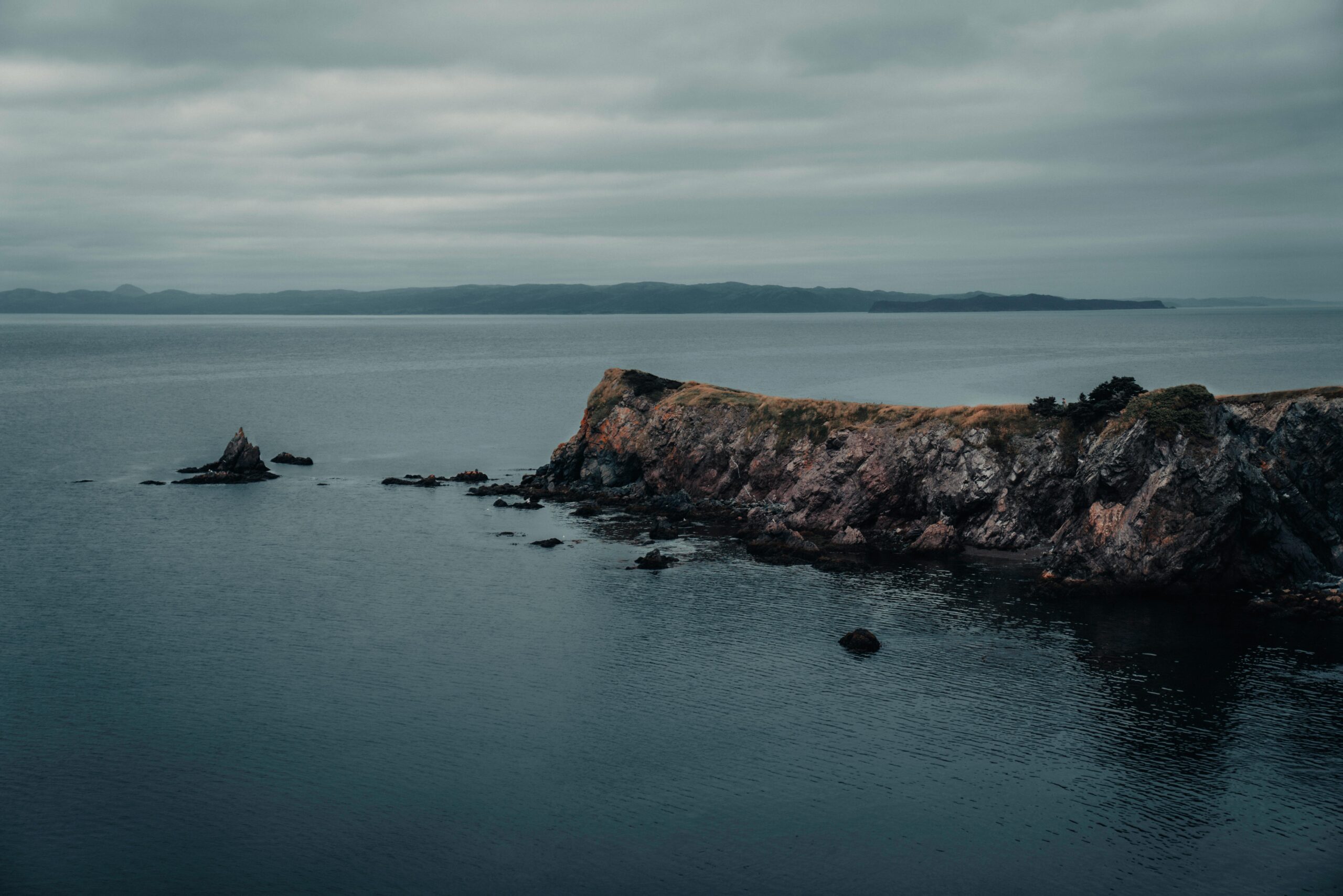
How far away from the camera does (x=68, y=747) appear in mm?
45000

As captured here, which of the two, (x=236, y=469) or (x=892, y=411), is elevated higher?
(x=892, y=411)

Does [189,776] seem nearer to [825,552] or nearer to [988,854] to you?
[988,854]

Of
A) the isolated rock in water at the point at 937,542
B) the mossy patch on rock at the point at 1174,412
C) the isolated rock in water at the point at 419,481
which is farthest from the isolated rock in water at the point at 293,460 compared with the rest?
Answer: the mossy patch on rock at the point at 1174,412

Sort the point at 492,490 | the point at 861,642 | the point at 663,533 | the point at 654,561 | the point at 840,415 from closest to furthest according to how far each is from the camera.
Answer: the point at 861,642 → the point at 654,561 → the point at 663,533 → the point at 840,415 → the point at 492,490

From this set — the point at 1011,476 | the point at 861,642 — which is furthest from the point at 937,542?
the point at 861,642

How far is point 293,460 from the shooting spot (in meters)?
124

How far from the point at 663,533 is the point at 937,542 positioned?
2347 centimetres

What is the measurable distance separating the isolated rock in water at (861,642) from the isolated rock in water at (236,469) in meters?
77.8

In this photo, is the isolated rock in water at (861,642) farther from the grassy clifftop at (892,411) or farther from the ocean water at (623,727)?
the grassy clifftop at (892,411)

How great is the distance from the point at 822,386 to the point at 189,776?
160 m

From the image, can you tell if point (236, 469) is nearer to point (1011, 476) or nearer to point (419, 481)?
point (419, 481)

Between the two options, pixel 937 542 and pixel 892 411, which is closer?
pixel 937 542

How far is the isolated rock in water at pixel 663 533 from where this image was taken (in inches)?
3344

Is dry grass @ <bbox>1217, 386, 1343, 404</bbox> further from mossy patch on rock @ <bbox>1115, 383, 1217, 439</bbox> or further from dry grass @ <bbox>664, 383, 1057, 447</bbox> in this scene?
dry grass @ <bbox>664, 383, 1057, 447</bbox>
